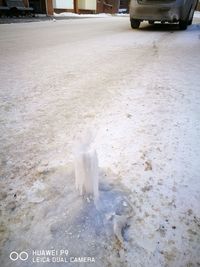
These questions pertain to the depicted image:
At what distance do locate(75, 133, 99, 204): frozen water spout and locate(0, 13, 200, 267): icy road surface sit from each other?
3 centimetres

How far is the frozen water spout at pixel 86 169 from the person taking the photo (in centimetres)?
65

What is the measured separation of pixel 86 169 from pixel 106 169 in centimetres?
Result: 21

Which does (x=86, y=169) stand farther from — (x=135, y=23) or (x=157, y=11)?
(x=135, y=23)

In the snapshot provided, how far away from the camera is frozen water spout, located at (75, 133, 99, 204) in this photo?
651mm

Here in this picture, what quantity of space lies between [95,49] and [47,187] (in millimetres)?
2653

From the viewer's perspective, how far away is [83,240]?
598mm

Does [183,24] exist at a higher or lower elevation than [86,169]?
higher

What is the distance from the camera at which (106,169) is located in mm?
857

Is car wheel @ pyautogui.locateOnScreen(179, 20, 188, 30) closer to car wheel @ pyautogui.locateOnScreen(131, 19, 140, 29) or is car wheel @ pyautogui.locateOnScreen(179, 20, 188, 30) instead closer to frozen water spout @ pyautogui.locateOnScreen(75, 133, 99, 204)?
car wheel @ pyautogui.locateOnScreen(131, 19, 140, 29)

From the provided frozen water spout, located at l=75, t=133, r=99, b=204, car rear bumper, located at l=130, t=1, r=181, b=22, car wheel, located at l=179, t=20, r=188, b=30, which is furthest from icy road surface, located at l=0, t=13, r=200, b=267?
car wheel, located at l=179, t=20, r=188, b=30

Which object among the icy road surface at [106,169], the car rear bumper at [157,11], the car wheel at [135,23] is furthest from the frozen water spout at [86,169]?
the car wheel at [135,23]

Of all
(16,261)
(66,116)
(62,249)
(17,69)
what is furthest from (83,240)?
(17,69)

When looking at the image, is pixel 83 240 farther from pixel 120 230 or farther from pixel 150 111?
pixel 150 111

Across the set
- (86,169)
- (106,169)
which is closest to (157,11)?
(106,169)
